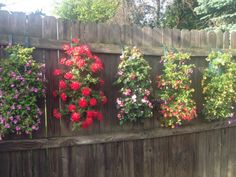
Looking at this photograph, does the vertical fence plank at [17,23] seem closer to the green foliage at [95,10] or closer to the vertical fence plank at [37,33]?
the vertical fence plank at [37,33]

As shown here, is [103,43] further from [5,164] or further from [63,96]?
[5,164]

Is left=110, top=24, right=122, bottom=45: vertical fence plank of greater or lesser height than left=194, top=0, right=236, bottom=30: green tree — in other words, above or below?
below

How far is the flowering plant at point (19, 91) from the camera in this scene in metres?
2.70

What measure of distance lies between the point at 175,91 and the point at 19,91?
1.69 m

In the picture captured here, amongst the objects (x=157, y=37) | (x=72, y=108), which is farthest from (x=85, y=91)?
(x=157, y=37)

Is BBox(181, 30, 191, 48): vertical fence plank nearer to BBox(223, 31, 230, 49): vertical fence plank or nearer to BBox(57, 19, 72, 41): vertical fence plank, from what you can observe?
BBox(223, 31, 230, 49): vertical fence plank

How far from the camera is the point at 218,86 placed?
3.80 m

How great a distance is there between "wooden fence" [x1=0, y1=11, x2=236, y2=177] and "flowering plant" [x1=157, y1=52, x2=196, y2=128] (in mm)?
213

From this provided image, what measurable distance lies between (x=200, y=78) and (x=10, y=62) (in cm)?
235

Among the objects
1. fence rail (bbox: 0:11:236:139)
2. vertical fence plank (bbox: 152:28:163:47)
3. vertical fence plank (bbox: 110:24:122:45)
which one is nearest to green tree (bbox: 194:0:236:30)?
fence rail (bbox: 0:11:236:139)

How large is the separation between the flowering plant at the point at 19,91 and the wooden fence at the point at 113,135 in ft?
0.73

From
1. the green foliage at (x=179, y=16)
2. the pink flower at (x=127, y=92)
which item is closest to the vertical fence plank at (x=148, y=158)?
the pink flower at (x=127, y=92)

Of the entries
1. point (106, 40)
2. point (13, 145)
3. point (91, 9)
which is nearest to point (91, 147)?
point (13, 145)

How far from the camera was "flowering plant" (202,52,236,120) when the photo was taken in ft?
12.5
